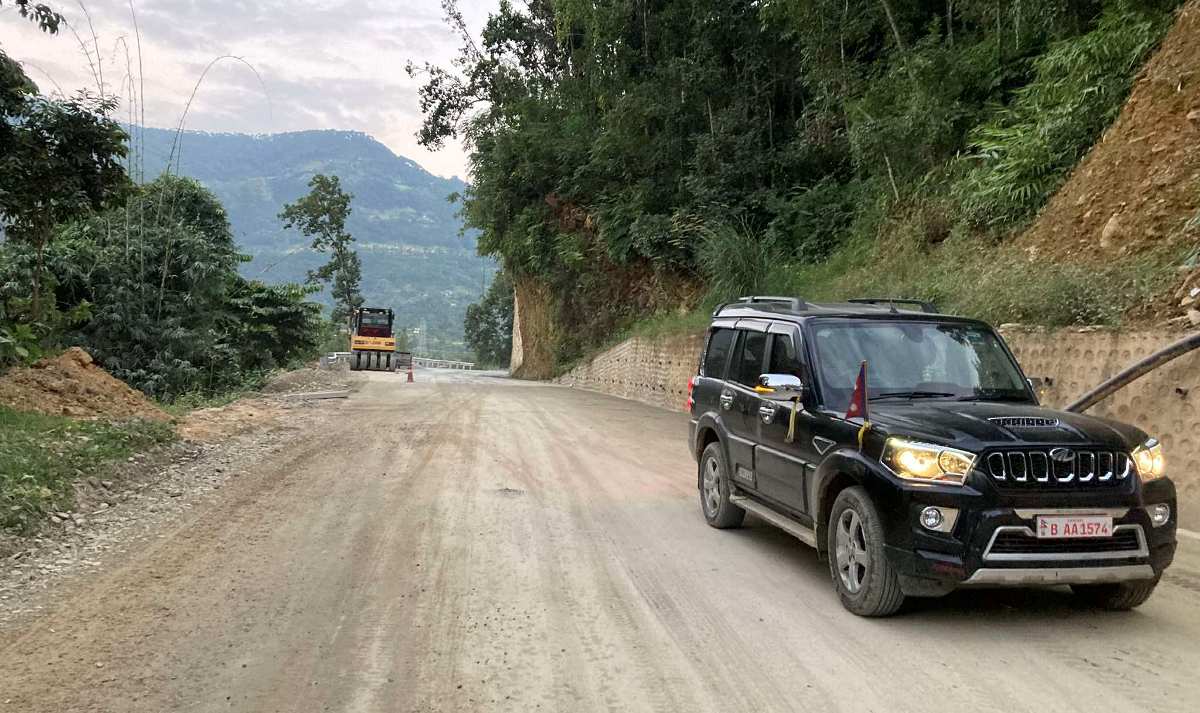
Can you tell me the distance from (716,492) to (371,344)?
39.6 metres

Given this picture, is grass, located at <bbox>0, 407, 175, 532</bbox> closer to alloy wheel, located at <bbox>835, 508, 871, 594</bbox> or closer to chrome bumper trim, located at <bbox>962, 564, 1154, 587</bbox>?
alloy wheel, located at <bbox>835, 508, 871, 594</bbox>

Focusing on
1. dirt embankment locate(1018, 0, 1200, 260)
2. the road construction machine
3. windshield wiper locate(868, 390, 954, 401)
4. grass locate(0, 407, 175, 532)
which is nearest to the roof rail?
windshield wiper locate(868, 390, 954, 401)

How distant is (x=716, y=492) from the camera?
7.62 meters

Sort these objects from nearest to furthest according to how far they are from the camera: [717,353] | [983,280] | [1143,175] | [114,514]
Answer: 1. [114,514]
2. [717,353]
3. [1143,175]
4. [983,280]

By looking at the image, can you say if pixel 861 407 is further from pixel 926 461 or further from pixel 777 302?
pixel 777 302

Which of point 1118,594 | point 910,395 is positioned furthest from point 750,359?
point 1118,594

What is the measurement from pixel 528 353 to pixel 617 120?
17848 mm

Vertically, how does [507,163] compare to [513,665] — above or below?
above

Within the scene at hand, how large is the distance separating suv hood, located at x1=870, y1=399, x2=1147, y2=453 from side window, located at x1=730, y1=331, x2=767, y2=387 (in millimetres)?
1599

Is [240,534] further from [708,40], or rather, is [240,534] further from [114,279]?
[708,40]

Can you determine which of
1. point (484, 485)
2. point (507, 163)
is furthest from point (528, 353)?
A: point (484, 485)

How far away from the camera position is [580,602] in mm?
5367

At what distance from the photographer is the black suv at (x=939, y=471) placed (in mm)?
4562

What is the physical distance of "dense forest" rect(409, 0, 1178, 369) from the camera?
45.3ft
